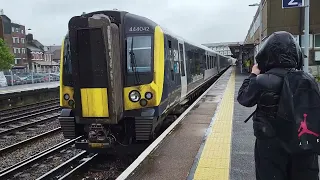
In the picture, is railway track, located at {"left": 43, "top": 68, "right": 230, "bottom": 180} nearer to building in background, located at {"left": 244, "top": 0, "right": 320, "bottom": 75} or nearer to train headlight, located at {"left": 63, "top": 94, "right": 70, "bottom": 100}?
train headlight, located at {"left": 63, "top": 94, "right": 70, "bottom": 100}

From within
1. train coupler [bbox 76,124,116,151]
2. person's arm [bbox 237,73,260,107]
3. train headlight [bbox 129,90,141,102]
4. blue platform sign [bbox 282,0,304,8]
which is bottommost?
train coupler [bbox 76,124,116,151]

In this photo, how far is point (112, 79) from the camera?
5.62m

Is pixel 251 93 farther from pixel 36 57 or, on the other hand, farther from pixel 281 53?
pixel 36 57

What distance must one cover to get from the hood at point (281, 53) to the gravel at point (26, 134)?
814 cm

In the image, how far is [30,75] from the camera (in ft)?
108

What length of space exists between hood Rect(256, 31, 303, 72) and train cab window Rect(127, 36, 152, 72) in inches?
156

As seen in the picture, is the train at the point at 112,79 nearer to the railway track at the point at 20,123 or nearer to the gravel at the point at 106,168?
the gravel at the point at 106,168

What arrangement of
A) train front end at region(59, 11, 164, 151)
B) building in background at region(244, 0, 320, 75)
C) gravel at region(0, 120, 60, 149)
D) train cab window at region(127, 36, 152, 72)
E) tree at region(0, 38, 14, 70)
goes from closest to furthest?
1. train front end at region(59, 11, 164, 151)
2. train cab window at region(127, 36, 152, 72)
3. gravel at region(0, 120, 60, 149)
4. building in background at region(244, 0, 320, 75)
5. tree at region(0, 38, 14, 70)

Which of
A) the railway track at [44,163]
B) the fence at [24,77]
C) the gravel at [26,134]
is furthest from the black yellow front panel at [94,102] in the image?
the fence at [24,77]

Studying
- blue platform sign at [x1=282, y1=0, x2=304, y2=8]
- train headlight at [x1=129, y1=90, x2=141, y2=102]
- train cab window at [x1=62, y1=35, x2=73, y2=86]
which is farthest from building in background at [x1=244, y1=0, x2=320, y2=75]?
train cab window at [x1=62, y1=35, x2=73, y2=86]

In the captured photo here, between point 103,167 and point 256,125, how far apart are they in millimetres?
4863

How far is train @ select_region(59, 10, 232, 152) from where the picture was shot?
562cm

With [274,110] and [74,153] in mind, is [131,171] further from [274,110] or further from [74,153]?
[74,153]

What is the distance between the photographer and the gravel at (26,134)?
9.21 metres
